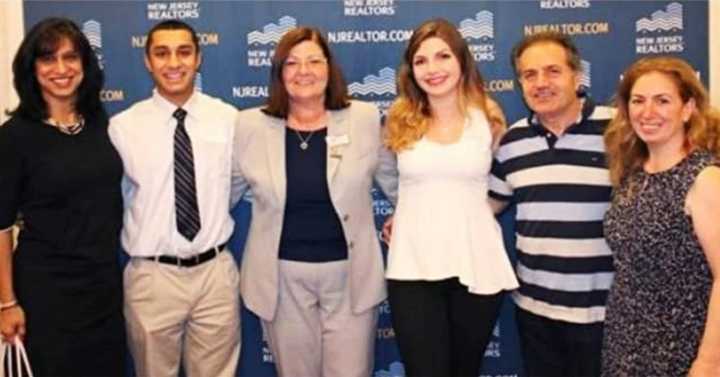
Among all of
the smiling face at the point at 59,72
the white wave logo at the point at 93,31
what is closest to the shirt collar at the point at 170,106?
the smiling face at the point at 59,72

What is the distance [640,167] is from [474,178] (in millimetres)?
558

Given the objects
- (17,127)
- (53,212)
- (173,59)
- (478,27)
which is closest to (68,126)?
(17,127)

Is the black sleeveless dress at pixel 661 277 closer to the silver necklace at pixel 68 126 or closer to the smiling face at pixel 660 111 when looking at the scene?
the smiling face at pixel 660 111

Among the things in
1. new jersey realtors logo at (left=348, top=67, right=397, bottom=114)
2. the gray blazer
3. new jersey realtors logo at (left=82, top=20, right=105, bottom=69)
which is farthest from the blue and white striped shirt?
new jersey realtors logo at (left=82, top=20, right=105, bottom=69)

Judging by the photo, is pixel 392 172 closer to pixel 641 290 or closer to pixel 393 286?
pixel 393 286

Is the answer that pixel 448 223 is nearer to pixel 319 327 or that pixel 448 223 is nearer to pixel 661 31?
pixel 319 327

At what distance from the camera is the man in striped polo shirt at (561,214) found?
104 inches

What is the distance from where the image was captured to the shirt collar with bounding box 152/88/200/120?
9.89 feet

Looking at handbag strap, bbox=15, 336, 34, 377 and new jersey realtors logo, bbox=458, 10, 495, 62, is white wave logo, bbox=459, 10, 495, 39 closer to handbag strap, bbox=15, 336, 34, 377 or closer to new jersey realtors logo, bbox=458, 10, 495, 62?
new jersey realtors logo, bbox=458, 10, 495, 62

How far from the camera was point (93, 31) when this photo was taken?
364 centimetres

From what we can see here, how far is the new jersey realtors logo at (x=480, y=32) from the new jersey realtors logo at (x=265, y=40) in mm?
806

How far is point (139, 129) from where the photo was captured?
9.75 ft

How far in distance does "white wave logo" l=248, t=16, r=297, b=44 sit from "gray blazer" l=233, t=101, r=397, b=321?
0.75m

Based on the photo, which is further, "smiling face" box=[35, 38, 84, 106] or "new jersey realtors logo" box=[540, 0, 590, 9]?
"new jersey realtors logo" box=[540, 0, 590, 9]
